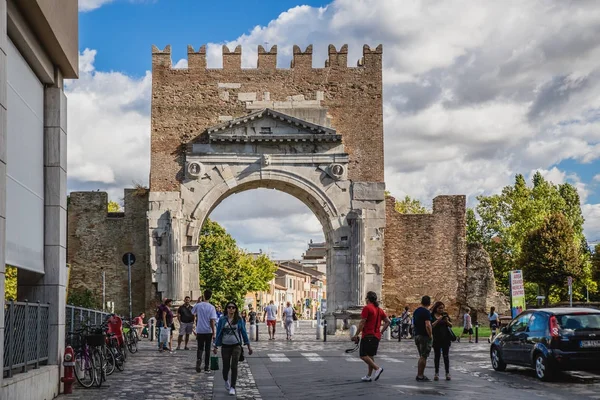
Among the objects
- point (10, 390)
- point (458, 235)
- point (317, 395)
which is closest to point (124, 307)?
point (458, 235)

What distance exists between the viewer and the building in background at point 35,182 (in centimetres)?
1090

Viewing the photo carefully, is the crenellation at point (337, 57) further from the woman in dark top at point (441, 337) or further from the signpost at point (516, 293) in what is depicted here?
the woman in dark top at point (441, 337)

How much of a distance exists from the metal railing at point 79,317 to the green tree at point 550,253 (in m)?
41.4

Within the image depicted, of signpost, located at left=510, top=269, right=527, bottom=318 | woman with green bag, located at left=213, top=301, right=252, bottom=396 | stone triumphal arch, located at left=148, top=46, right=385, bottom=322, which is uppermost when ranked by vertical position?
stone triumphal arch, located at left=148, top=46, right=385, bottom=322

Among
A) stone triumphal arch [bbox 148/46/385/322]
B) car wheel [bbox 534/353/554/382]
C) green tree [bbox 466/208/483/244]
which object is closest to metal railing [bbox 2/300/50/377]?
car wheel [bbox 534/353/554/382]

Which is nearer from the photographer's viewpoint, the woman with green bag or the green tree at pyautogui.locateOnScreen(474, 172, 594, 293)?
the woman with green bag

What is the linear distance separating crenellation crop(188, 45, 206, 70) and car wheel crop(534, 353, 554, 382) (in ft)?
69.0

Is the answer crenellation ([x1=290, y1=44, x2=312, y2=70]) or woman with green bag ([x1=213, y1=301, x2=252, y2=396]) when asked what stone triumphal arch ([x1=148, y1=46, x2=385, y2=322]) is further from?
woman with green bag ([x1=213, y1=301, x2=252, y2=396])

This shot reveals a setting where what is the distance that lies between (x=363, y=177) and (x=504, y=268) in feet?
101

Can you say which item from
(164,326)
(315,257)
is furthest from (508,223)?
(315,257)

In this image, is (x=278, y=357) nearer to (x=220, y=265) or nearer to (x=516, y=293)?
(x=516, y=293)

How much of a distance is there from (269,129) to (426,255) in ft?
25.7

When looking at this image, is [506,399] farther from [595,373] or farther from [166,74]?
[166,74]

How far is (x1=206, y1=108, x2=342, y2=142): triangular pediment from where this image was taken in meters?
33.0
